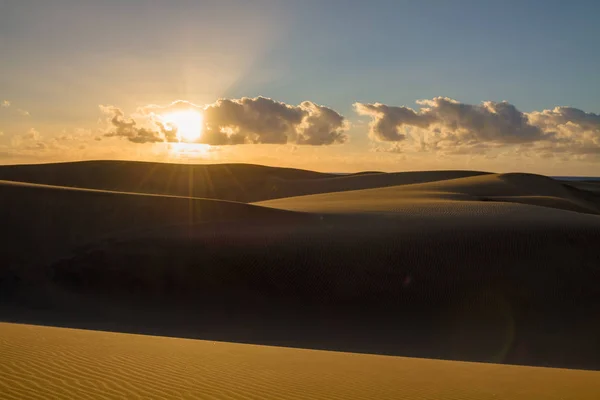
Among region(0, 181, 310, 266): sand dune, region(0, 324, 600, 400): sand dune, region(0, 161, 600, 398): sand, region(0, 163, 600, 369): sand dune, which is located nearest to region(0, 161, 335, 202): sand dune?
region(0, 181, 310, 266): sand dune

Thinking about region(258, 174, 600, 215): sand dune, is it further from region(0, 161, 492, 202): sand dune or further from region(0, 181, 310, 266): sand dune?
region(0, 161, 492, 202): sand dune

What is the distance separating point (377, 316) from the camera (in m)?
14.0

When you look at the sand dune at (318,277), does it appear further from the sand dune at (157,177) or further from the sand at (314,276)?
the sand dune at (157,177)

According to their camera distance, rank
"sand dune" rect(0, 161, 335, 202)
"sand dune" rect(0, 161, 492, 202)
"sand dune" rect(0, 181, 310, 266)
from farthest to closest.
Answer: "sand dune" rect(0, 161, 492, 202), "sand dune" rect(0, 161, 335, 202), "sand dune" rect(0, 181, 310, 266)

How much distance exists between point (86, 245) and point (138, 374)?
42.6 ft

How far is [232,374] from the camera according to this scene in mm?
6539

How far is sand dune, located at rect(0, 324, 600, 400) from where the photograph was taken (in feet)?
18.6

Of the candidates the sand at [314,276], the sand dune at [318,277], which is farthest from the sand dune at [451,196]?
the sand dune at [318,277]

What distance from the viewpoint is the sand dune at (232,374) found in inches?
223

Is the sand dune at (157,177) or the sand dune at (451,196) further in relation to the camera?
the sand dune at (157,177)

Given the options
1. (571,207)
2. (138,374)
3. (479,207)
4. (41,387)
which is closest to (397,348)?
(138,374)

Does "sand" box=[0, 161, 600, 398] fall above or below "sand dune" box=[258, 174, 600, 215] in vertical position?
below

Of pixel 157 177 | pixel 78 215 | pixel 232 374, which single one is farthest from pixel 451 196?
pixel 157 177

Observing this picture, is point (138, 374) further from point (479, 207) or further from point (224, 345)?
point (479, 207)
